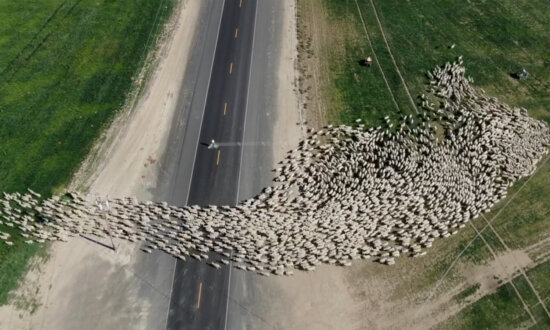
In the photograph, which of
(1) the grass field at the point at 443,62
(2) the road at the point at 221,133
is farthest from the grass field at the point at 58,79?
(1) the grass field at the point at 443,62

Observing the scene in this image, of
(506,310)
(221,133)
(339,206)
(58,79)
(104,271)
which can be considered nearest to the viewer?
(506,310)

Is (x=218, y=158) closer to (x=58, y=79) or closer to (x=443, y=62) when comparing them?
(x=58, y=79)

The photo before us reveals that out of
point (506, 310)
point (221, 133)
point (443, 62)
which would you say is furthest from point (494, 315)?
point (443, 62)

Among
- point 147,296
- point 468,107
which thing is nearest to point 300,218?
point 147,296

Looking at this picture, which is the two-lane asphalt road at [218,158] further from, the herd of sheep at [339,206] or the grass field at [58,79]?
the grass field at [58,79]

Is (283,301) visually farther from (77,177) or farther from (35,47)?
(35,47)

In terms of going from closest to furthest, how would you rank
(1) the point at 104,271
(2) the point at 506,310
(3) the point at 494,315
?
(3) the point at 494,315, (2) the point at 506,310, (1) the point at 104,271

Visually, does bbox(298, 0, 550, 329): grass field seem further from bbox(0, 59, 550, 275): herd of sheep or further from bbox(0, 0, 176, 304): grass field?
bbox(0, 0, 176, 304): grass field

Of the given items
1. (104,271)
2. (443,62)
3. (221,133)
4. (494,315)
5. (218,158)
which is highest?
(443,62)

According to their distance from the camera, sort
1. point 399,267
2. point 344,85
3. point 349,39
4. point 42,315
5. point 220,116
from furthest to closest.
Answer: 1. point 349,39
2. point 344,85
3. point 220,116
4. point 399,267
5. point 42,315
